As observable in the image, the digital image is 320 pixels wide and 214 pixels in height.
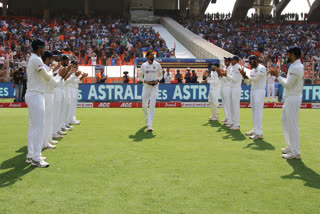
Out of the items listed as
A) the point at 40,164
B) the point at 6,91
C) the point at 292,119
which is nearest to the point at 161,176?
the point at 40,164

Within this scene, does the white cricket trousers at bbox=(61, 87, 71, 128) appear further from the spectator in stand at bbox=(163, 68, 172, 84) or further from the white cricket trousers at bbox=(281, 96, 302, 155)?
the spectator in stand at bbox=(163, 68, 172, 84)

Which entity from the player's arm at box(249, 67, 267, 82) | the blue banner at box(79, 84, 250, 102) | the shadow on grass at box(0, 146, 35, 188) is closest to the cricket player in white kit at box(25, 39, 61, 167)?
the shadow on grass at box(0, 146, 35, 188)

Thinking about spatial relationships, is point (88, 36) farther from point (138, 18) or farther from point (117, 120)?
point (117, 120)

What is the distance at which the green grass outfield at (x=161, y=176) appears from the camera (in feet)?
15.6

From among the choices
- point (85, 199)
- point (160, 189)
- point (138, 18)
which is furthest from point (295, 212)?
point (138, 18)

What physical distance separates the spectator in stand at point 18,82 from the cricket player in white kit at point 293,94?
16.7 m

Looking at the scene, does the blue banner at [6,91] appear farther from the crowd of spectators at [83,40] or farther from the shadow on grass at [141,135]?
the shadow on grass at [141,135]

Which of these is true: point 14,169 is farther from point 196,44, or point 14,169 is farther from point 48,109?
point 196,44

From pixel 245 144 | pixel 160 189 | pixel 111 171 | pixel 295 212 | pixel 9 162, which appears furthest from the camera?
pixel 245 144

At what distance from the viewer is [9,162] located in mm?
7051

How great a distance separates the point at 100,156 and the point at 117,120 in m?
6.28

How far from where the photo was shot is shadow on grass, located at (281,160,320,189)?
18.9 feet

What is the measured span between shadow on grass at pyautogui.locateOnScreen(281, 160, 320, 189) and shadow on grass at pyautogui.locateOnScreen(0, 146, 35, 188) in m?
4.40

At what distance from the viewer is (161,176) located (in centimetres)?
605
